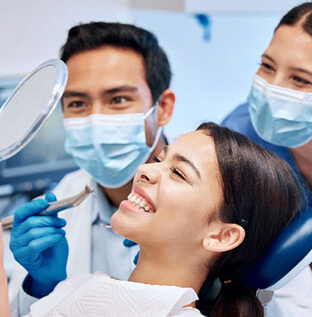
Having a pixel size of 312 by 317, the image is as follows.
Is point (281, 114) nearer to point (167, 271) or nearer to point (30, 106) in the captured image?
point (167, 271)

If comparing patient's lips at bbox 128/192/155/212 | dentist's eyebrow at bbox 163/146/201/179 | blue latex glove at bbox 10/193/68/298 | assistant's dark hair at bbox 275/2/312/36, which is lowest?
blue latex glove at bbox 10/193/68/298

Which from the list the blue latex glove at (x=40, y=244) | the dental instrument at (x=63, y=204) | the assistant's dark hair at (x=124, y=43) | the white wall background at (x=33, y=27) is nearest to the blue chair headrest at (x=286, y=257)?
the dental instrument at (x=63, y=204)

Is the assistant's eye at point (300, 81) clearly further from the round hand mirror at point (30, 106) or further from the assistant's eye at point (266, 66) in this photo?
the round hand mirror at point (30, 106)

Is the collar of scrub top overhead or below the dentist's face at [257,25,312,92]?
below

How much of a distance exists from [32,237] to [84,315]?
38 centimetres

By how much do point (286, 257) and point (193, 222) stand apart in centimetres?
29

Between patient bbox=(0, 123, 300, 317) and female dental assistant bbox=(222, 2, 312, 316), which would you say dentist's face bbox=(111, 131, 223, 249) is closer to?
patient bbox=(0, 123, 300, 317)

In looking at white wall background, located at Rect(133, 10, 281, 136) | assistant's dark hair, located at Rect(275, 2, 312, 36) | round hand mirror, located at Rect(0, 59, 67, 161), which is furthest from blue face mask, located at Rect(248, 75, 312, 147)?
white wall background, located at Rect(133, 10, 281, 136)

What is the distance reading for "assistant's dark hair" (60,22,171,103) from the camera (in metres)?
2.07

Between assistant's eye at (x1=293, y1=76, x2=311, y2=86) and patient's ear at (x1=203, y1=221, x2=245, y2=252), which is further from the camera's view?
assistant's eye at (x1=293, y1=76, x2=311, y2=86)

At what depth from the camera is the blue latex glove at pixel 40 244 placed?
1622 mm

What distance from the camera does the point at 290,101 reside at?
71.2 inches

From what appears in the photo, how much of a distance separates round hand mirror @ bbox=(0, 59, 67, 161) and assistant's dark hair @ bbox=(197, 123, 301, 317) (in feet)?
1.63

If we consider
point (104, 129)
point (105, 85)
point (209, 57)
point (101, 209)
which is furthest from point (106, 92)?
point (209, 57)
